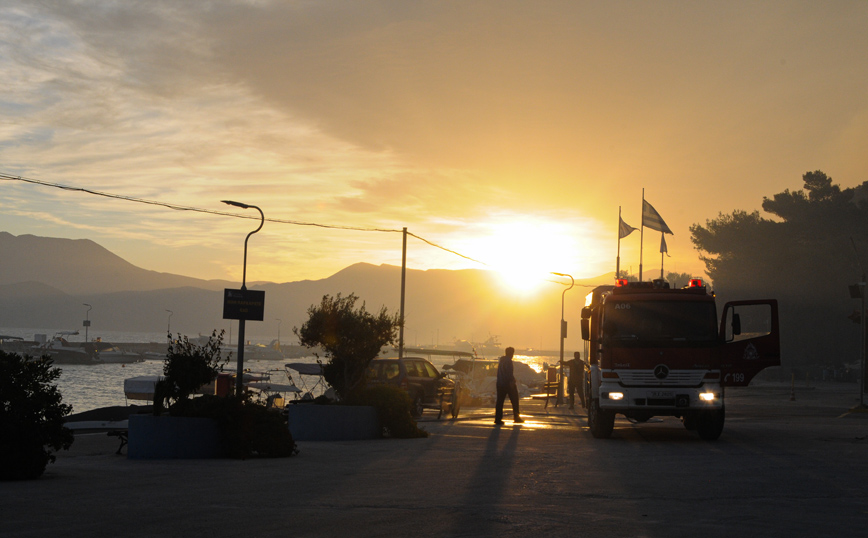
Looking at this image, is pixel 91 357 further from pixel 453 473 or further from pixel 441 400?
pixel 453 473

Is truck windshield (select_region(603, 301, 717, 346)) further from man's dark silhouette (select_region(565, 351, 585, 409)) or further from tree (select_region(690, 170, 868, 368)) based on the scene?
tree (select_region(690, 170, 868, 368))

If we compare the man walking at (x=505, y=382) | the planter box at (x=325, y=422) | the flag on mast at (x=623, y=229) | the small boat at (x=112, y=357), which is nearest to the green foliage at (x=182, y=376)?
the planter box at (x=325, y=422)

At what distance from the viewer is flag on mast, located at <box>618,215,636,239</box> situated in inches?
1721

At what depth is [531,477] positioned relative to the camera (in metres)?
10.2

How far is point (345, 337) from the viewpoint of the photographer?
17.2 meters

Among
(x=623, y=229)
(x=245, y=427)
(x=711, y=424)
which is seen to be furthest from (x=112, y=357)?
(x=711, y=424)

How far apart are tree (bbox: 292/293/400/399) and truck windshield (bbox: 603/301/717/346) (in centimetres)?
500


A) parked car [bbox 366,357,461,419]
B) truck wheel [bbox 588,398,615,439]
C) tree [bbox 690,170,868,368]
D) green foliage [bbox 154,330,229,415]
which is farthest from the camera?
tree [bbox 690,170,868,368]

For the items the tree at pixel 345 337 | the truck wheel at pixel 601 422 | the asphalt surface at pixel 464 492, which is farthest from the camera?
the tree at pixel 345 337

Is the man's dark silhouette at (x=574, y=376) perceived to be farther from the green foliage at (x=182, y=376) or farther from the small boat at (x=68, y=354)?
the small boat at (x=68, y=354)

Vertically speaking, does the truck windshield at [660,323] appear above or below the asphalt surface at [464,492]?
above

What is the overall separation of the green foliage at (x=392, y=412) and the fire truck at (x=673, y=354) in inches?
157

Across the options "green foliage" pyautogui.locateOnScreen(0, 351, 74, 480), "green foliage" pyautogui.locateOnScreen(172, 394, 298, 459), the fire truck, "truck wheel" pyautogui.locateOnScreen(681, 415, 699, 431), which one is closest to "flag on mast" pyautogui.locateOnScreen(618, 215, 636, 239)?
"truck wheel" pyautogui.locateOnScreen(681, 415, 699, 431)

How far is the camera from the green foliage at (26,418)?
965cm
